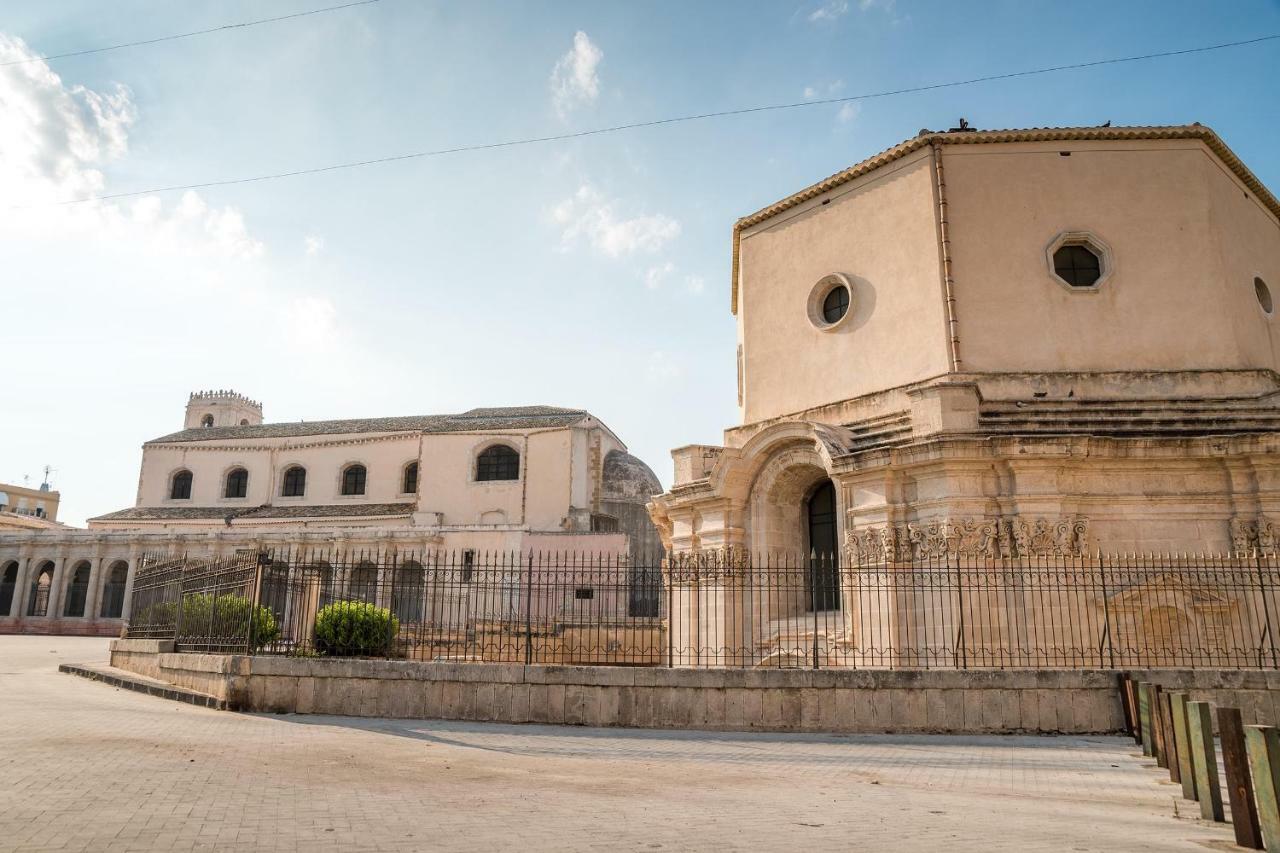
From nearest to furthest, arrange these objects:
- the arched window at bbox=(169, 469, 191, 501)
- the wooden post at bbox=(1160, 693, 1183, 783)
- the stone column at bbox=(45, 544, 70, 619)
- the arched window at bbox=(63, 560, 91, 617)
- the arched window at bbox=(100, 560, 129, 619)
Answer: the wooden post at bbox=(1160, 693, 1183, 783) < the arched window at bbox=(100, 560, 129, 619) < the stone column at bbox=(45, 544, 70, 619) < the arched window at bbox=(63, 560, 91, 617) < the arched window at bbox=(169, 469, 191, 501)

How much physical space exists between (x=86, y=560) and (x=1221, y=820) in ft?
136

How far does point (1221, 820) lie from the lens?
19.8 ft

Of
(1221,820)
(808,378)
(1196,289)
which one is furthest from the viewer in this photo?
(808,378)

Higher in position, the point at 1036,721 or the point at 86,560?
the point at 86,560

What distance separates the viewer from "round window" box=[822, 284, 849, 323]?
54.8 ft

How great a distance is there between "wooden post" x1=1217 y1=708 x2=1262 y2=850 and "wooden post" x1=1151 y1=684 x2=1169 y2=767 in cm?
257

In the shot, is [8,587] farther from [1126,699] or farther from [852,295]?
[1126,699]

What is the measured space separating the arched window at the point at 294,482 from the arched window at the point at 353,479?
7.46 feet

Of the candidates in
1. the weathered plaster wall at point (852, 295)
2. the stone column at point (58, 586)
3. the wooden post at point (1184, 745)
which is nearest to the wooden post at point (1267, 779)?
the wooden post at point (1184, 745)

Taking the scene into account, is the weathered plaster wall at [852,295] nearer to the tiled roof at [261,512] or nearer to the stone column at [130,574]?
the tiled roof at [261,512]

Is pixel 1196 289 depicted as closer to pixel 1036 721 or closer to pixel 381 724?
pixel 1036 721

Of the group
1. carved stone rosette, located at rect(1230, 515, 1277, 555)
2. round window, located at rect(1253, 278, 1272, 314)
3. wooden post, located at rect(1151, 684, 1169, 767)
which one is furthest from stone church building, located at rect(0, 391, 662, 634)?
wooden post, located at rect(1151, 684, 1169, 767)

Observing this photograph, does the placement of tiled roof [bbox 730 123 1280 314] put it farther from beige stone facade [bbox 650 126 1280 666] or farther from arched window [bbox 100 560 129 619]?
arched window [bbox 100 560 129 619]

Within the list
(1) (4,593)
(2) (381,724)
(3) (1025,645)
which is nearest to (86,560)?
(1) (4,593)
